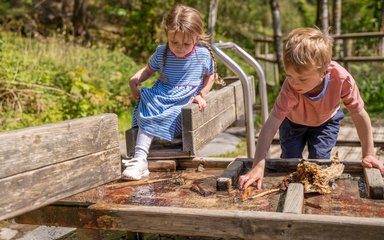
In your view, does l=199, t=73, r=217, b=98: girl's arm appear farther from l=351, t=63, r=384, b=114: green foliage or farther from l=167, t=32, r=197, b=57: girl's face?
l=351, t=63, r=384, b=114: green foliage

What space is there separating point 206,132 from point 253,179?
2.87 ft

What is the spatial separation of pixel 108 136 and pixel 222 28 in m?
16.9

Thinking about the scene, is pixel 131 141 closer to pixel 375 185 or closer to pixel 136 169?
pixel 136 169

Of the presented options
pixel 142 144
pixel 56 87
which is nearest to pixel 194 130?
pixel 142 144

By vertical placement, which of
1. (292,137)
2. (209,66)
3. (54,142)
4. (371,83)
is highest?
(209,66)

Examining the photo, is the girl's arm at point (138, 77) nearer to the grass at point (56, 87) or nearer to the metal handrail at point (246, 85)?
the metal handrail at point (246, 85)

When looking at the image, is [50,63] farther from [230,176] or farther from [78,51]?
[230,176]

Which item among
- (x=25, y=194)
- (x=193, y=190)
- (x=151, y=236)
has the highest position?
(x=25, y=194)

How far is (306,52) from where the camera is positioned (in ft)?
9.22

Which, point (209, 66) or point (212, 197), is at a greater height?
point (209, 66)

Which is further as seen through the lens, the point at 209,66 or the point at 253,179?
the point at 209,66

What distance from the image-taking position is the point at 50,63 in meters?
9.52

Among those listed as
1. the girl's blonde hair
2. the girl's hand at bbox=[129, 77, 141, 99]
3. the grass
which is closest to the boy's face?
the girl's blonde hair

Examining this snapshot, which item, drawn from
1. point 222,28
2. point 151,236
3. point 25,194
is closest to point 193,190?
point 25,194
